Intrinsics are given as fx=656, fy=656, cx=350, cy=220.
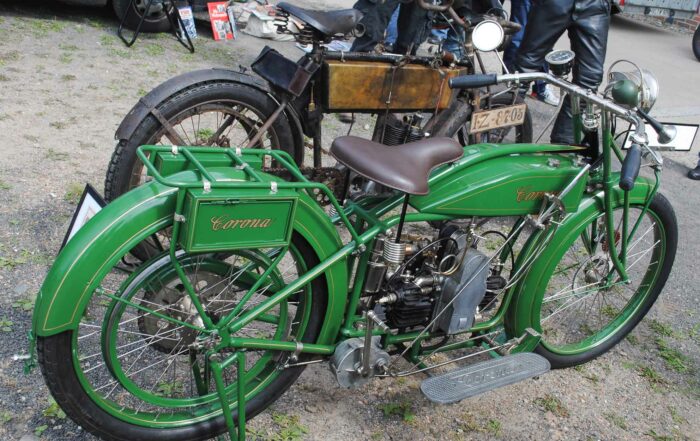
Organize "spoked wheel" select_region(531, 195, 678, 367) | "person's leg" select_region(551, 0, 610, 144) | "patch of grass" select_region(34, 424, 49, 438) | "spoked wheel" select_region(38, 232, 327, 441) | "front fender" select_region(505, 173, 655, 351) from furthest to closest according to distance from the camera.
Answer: "person's leg" select_region(551, 0, 610, 144), "spoked wheel" select_region(531, 195, 678, 367), "front fender" select_region(505, 173, 655, 351), "patch of grass" select_region(34, 424, 49, 438), "spoked wheel" select_region(38, 232, 327, 441)

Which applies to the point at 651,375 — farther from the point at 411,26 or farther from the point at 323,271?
the point at 411,26

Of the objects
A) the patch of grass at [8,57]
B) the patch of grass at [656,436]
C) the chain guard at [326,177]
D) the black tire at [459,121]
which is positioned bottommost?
the patch of grass at [8,57]

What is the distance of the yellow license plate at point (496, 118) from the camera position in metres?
3.38

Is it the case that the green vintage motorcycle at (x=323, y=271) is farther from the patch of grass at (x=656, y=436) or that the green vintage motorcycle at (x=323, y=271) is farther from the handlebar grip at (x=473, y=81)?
the patch of grass at (x=656, y=436)

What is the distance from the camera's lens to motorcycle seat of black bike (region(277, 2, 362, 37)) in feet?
10.7

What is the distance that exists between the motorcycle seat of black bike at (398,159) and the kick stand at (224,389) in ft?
2.31

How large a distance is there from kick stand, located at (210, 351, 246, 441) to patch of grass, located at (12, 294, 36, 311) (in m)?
1.14

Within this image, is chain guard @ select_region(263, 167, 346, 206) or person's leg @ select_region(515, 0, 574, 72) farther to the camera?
person's leg @ select_region(515, 0, 574, 72)

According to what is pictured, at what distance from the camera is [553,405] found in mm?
2744

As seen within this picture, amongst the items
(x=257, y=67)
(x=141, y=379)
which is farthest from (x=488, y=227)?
(x=141, y=379)

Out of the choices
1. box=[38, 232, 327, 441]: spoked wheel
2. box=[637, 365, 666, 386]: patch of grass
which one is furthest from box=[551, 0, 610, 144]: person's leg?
box=[38, 232, 327, 441]: spoked wheel

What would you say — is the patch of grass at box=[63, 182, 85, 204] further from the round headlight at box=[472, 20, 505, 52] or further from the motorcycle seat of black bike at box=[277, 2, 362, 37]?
the round headlight at box=[472, 20, 505, 52]

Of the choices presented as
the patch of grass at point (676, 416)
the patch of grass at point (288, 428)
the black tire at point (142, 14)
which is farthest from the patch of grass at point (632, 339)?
the black tire at point (142, 14)

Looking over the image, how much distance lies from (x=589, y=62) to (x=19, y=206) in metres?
3.53
